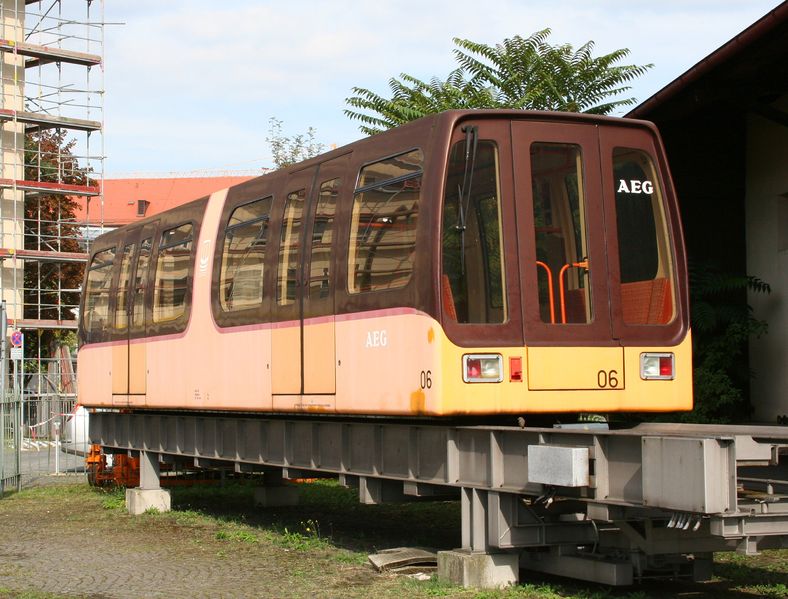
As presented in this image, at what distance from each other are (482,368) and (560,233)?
1384mm

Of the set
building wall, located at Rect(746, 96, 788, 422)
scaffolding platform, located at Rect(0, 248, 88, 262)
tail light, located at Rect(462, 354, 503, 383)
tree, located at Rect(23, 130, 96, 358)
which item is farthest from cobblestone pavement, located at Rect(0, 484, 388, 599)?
tree, located at Rect(23, 130, 96, 358)

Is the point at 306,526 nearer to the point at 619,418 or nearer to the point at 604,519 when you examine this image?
the point at 619,418

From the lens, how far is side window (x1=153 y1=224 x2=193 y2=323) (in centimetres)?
1584

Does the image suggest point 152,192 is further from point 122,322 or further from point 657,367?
point 657,367

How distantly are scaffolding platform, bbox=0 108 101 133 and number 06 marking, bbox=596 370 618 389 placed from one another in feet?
123

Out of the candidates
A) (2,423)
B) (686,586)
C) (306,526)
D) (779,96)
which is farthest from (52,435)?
(686,586)

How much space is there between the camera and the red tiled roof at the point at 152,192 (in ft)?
308

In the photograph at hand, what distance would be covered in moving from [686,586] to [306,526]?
6357mm

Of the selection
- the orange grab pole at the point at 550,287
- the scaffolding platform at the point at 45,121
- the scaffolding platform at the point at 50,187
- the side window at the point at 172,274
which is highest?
the scaffolding platform at the point at 45,121

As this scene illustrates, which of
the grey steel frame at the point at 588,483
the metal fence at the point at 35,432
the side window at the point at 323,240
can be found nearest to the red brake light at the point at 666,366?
the grey steel frame at the point at 588,483

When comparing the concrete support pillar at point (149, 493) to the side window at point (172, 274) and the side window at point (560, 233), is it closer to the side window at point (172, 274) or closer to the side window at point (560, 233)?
the side window at point (172, 274)

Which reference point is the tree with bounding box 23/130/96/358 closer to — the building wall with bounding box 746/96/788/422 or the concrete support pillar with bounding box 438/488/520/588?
the building wall with bounding box 746/96/788/422

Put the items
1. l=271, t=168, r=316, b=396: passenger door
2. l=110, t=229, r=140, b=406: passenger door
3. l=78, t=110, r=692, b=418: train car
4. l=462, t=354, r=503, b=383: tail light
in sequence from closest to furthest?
l=462, t=354, r=503, b=383: tail light
l=78, t=110, r=692, b=418: train car
l=271, t=168, r=316, b=396: passenger door
l=110, t=229, r=140, b=406: passenger door

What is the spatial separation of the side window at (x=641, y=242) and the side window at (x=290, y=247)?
3.28m
